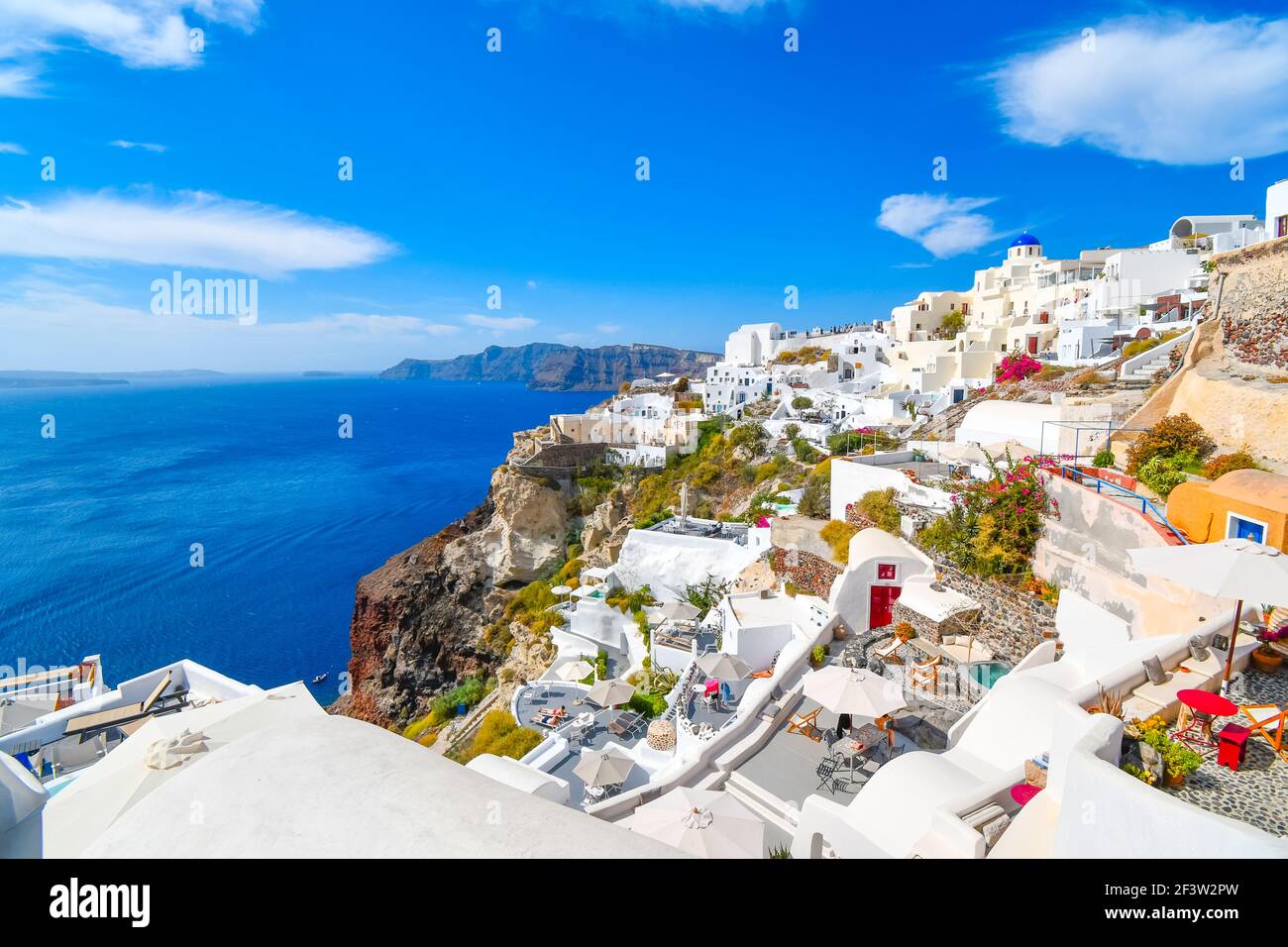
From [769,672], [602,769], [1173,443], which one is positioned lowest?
[602,769]

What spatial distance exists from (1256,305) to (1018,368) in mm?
12601

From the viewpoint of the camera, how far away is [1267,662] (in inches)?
264

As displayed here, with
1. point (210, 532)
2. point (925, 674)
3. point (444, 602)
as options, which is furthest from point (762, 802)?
point (210, 532)

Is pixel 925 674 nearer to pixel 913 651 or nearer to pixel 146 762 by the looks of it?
pixel 913 651

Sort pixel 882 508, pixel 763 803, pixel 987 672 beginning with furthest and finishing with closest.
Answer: pixel 882 508 < pixel 987 672 < pixel 763 803

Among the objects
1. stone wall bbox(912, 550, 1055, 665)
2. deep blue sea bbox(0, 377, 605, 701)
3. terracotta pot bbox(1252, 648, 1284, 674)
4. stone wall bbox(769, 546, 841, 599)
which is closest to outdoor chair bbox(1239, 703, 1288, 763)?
terracotta pot bbox(1252, 648, 1284, 674)

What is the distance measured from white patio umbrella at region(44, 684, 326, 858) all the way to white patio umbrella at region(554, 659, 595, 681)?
10.6 meters

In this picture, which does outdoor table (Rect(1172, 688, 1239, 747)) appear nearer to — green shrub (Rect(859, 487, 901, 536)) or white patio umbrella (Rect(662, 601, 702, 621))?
green shrub (Rect(859, 487, 901, 536))

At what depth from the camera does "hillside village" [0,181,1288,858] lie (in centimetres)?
507

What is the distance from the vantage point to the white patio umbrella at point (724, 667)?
514 inches

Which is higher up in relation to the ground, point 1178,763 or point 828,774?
point 1178,763

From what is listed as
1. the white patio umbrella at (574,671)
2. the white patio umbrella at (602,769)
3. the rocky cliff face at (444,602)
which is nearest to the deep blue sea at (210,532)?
the rocky cliff face at (444,602)
